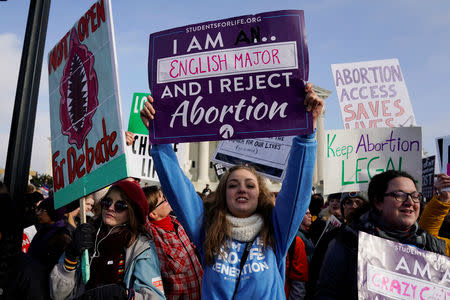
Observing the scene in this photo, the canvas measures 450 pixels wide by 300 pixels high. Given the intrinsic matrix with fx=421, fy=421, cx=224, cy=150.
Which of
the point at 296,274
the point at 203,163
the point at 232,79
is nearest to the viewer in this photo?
the point at 232,79

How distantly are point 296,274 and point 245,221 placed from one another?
1.70m

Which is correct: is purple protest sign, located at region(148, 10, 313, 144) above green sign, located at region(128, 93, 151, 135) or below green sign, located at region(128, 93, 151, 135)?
below

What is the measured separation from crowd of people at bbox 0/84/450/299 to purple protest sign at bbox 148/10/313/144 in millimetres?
112

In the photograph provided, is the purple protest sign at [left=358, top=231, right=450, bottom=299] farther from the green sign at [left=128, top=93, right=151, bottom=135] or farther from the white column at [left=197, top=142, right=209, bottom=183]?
the white column at [left=197, top=142, right=209, bottom=183]

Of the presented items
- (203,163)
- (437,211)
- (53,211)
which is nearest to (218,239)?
(437,211)

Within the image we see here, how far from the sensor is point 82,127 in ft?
10.2

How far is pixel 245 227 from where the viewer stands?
2.59m

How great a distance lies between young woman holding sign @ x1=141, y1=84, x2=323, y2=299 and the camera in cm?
246

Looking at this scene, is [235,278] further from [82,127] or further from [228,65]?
→ [82,127]

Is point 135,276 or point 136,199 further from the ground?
point 136,199

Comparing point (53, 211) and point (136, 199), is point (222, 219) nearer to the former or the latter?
point (136, 199)

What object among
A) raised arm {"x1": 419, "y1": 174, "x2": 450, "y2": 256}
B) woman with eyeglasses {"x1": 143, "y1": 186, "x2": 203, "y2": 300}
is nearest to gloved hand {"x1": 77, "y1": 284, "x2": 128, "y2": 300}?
woman with eyeglasses {"x1": 143, "y1": 186, "x2": 203, "y2": 300}

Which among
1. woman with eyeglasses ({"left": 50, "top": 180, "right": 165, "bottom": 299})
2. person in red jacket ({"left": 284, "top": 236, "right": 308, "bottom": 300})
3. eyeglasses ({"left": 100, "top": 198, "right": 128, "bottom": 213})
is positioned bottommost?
person in red jacket ({"left": 284, "top": 236, "right": 308, "bottom": 300})

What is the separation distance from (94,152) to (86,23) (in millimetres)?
1006
